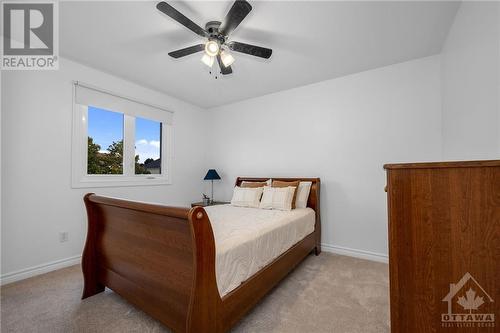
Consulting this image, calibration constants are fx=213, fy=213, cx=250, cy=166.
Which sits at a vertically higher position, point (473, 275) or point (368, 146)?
point (368, 146)

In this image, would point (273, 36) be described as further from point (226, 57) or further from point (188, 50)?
point (188, 50)

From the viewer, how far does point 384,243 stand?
2775 millimetres

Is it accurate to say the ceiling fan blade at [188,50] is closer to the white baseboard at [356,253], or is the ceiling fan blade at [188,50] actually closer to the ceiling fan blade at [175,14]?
the ceiling fan blade at [175,14]

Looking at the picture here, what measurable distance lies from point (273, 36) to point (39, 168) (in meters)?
2.98

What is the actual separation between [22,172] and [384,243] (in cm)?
436

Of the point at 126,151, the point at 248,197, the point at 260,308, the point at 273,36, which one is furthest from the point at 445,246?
the point at 126,151

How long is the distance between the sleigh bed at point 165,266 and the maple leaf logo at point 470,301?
1.17 m

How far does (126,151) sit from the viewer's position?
11.0 feet

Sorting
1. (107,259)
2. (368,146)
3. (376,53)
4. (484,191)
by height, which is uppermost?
(376,53)

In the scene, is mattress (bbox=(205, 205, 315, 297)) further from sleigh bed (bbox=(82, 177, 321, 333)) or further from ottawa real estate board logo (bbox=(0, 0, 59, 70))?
ottawa real estate board logo (bbox=(0, 0, 59, 70))

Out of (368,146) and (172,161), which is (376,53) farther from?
(172,161)

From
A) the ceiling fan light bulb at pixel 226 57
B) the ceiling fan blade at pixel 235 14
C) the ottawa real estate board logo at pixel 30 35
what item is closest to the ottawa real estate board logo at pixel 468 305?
the ceiling fan blade at pixel 235 14

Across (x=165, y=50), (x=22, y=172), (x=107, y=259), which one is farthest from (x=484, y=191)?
(x=22, y=172)

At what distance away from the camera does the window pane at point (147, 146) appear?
3.52 metres
